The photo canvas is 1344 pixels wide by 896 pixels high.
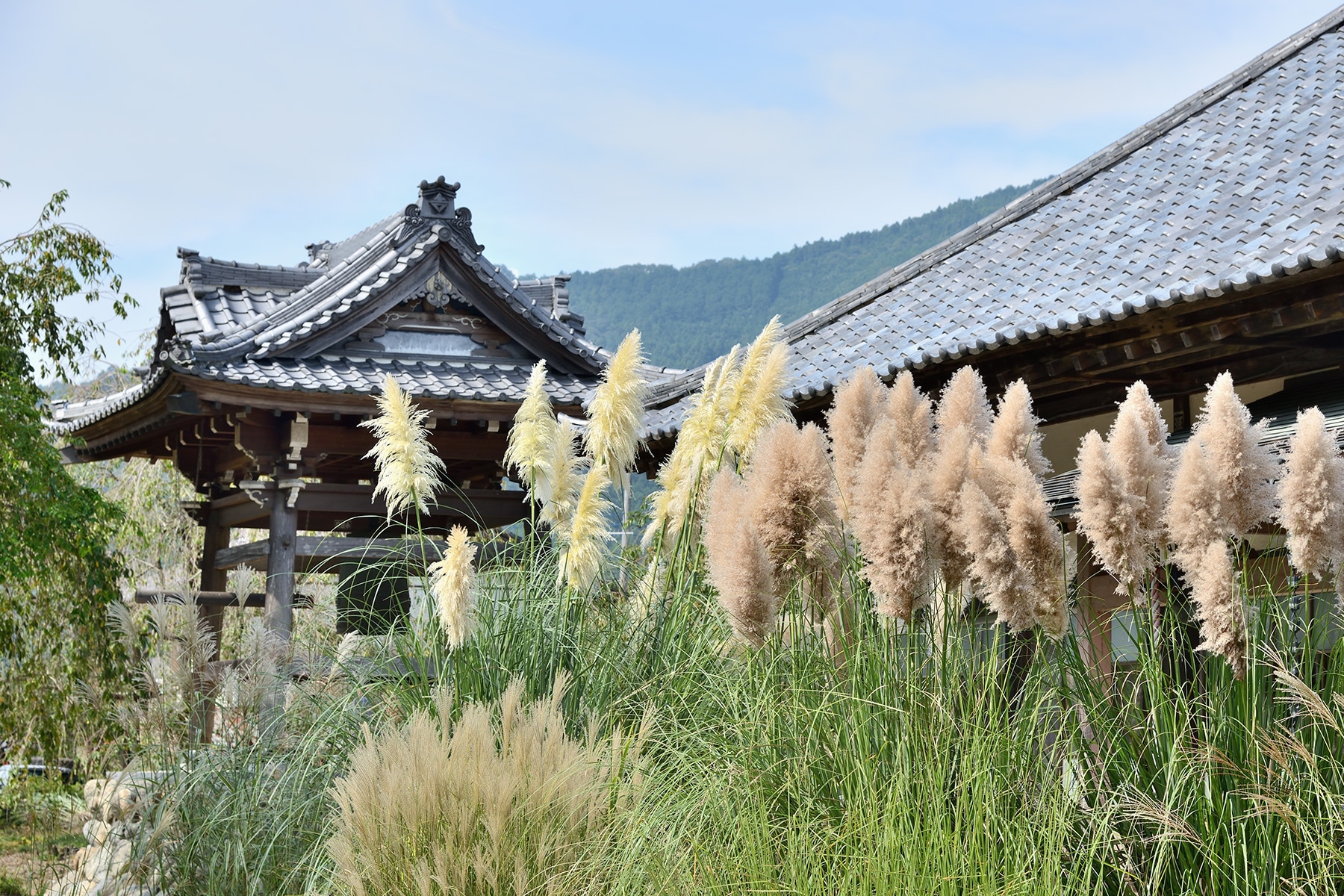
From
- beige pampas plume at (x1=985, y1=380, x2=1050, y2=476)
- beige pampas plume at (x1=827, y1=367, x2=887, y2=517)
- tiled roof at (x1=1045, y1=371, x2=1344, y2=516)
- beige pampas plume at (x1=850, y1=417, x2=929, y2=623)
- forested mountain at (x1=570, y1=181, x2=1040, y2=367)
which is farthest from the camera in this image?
forested mountain at (x1=570, y1=181, x2=1040, y2=367)

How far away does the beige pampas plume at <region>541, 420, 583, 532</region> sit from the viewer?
14.1ft

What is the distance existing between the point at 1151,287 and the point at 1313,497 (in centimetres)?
246

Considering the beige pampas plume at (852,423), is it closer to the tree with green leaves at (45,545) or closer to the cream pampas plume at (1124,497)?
the cream pampas plume at (1124,497)

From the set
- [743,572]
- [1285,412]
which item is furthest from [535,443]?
[1285,412]

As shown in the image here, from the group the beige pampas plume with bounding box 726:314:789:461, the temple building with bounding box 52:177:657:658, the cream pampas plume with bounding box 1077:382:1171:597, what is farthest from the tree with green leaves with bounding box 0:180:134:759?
the cream pampas plume with bounding box 1077:382:1171:597

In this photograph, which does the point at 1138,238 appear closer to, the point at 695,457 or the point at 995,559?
the point at 695,457

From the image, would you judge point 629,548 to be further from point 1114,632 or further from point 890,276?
point 890,276

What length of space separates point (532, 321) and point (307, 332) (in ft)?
6.30

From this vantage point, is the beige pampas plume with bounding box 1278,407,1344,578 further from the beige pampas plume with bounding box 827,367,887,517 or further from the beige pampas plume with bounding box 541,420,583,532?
the beige pampas plume with bounding box 541,420,583,532

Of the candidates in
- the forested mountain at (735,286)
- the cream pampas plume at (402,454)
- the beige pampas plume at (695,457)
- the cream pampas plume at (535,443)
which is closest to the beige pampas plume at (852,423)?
the beige pampas plume at (695,457)

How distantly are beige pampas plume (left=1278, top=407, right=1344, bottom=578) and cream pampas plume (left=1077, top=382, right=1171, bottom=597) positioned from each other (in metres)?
0.26

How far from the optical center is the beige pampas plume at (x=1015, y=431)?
2.80 m

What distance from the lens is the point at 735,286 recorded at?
53219mm

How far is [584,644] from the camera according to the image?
3867 mm
